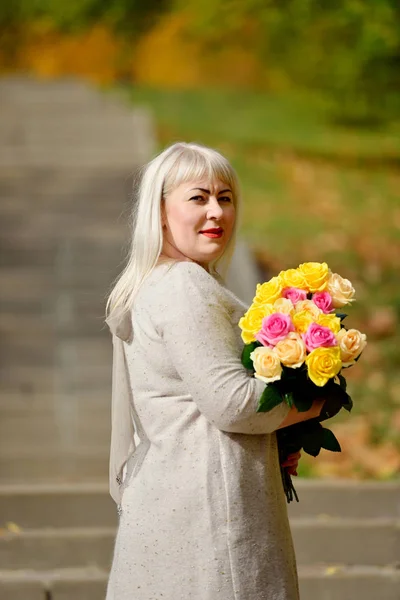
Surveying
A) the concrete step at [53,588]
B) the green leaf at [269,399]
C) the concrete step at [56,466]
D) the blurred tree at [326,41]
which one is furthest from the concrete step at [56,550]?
the blurred tree at [326,41]

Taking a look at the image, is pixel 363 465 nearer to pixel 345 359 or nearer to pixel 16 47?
pixel 345 359

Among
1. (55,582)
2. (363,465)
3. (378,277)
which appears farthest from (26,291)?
(55,582)

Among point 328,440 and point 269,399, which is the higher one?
point 269,399

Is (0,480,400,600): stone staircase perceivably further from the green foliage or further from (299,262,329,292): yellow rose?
the green foliage

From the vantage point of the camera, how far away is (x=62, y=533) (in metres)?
5.26

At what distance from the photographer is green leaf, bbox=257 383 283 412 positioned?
96.3 inches

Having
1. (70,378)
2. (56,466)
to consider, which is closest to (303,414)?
(56,466)

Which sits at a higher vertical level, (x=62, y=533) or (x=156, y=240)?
(x=156, y=240)

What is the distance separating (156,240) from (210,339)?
0.34 meters

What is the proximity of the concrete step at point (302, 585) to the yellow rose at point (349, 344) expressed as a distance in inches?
91.7

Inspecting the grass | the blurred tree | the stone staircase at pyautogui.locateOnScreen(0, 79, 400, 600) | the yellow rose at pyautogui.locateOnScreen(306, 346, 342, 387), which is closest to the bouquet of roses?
the yellow rose at pyautogui.locateOnScreen(306, 346, 342, 387)

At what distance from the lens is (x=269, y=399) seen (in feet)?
8.04

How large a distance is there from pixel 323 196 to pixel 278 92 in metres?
3.60

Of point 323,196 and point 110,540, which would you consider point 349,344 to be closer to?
point 110,540
